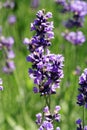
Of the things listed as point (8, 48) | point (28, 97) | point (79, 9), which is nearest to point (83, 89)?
point (79, 9)

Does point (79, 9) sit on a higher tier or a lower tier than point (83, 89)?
higher

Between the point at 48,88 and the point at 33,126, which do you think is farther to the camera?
the point at 33,126

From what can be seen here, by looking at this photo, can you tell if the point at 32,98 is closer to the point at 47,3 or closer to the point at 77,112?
the point at 77,112

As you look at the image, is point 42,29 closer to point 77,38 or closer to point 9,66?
point 77,38

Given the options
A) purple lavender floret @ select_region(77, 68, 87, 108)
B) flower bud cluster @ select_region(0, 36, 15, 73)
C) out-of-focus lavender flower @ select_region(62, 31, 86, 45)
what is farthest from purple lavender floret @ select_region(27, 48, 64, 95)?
out-of-focus lavender flower @ select_region(62, 31, 86, 45)

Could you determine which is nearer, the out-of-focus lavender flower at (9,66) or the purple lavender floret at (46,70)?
the purple lavender floret at (46,70)

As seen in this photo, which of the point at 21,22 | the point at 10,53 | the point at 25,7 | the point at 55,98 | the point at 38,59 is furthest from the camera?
the point at 25,7

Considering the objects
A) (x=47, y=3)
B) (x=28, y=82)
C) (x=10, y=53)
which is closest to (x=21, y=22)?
(x=47, y=3)

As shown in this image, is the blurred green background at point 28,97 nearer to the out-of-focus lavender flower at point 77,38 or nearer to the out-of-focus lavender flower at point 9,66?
the out-of-focus lavender flower at point 9,66

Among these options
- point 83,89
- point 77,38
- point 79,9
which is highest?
point 79,9

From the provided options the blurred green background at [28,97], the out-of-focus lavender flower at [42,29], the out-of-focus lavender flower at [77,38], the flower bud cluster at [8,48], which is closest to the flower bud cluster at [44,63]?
the out-of-focus lavender flower at [42,29]

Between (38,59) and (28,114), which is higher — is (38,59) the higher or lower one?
the lower one
